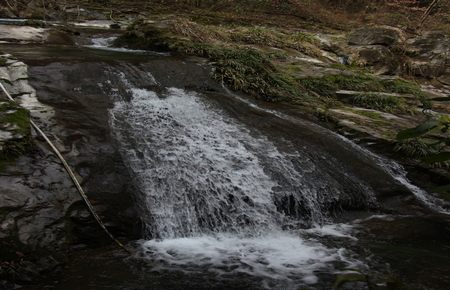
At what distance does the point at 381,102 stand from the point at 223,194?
5646 mm

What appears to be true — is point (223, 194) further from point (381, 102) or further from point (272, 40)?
point (272, 40)

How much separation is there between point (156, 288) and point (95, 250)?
1034mm

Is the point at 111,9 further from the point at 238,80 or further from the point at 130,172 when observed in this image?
the point at 130,172

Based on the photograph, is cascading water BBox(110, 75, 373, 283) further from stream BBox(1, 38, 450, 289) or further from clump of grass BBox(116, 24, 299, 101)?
clump of grass BBox(116, 24, 299, 101)

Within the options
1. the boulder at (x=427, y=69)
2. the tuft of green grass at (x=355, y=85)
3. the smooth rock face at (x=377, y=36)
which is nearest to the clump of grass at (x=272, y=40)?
the smooth rock face at (x=377, y=36)

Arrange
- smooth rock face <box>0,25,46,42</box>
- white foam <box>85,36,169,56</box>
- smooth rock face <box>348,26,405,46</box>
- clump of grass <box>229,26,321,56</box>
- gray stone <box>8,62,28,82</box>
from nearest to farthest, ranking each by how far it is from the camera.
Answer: gray stone <box>8,62,28,82</box>
smooth rock face <box>0,25,46,42</box>
white foam <box>85,36,169,56</box>
clump of grass <box>229,26,321,56</box>
smooth rock face <box>348,26,405,46</box>

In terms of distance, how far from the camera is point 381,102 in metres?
9.84

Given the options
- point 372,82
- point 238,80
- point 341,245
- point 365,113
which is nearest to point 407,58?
point 372,82

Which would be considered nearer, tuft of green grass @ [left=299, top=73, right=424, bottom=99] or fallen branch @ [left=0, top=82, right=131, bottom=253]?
fallen branch @ [left=0, top=82, right=131, bottom=253]

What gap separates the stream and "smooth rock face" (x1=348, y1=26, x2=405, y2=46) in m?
8.12

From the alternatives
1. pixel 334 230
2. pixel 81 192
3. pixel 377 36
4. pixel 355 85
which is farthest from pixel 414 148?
pixel 377 36

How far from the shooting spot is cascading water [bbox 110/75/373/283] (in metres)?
4.70

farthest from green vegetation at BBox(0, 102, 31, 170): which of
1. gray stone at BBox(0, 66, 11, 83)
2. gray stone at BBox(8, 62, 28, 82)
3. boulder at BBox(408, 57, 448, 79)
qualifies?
boulder at BBox(408, 57, 448, 79)

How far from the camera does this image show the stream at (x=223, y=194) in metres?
Answer: 4.39
